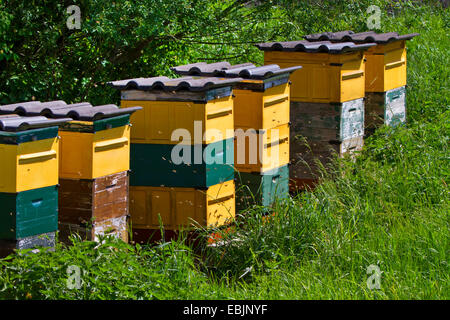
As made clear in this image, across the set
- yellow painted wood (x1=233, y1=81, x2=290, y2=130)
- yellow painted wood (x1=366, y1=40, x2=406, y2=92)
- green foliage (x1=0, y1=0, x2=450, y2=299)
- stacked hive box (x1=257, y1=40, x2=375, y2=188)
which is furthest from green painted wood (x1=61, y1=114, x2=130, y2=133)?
yellow painted wood (x1=366, y1=40, x2=406, y2=92)

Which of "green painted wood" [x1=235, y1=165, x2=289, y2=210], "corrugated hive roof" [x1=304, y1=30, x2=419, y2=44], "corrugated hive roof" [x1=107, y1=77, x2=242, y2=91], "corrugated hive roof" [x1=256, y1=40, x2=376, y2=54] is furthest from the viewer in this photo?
"corrugated hive roof" [x1=304, y1=30, x2=419, y2=44]

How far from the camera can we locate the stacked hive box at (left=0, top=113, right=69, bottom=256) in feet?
16.1

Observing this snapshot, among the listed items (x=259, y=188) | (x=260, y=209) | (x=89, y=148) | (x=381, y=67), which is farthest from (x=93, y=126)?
(x=381, y=67)

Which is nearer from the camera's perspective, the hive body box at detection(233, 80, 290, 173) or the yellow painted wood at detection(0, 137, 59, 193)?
the yellow painted wood at detection(0, 137, 59, 193)

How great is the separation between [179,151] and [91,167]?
2.81 feet

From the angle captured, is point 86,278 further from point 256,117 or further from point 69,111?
point 256,117

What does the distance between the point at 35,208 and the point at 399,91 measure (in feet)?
17.5

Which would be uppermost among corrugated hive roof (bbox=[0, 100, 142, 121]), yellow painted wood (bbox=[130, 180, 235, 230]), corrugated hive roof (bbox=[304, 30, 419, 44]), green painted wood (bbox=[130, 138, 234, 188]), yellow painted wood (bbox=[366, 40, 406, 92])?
corrugated hive roof (bbox=[304, 30, 419, 44])

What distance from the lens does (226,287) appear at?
5191mm

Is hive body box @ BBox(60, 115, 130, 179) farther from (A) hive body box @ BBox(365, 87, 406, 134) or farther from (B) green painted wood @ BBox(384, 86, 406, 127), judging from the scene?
(B) green painted wood @ BBox(384, 86, 406, 127)

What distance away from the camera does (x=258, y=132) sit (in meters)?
6.57

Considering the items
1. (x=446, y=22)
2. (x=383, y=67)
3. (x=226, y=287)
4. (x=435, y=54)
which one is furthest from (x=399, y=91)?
(x=446, y=22)

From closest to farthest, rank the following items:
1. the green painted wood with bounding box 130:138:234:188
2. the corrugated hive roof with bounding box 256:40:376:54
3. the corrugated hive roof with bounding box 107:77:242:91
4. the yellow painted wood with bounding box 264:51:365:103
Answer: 1. the corrugated hive roof with bounding box 107:77:242:91
2. the green painted wood with bounding box 130:138:234:188
3. the corrugated hive roof with bounding box 256:40:376:54
4. the yellow painted wood with bounding box 264:51:365:103

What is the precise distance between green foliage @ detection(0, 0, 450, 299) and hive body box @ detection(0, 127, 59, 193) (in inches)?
18.1
